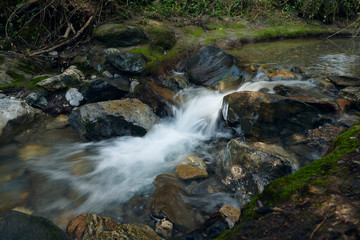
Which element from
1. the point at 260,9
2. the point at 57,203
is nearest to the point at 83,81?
the point at 57,203

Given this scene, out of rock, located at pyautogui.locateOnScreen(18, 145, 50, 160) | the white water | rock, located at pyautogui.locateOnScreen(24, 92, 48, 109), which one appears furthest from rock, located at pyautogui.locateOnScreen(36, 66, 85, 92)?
the white water

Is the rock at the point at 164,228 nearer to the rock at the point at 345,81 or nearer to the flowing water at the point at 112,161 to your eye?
the flowing water at the point at 112,161

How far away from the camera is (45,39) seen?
297 inches

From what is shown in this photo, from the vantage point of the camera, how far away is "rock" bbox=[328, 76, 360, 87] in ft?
19.6

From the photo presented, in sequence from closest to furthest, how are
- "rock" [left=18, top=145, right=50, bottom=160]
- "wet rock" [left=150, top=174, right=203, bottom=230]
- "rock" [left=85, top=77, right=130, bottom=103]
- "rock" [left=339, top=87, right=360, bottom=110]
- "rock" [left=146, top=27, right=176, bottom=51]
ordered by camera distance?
1. "wet rock" [left=150, top=174, right=203, bottom=230]
2. "rock" [left=18, top=145, right=50, bottom=160]
3. "rock" [left=339, top=87, right=360, bottom=110]
4. "rock" [left=85, top=77, right=130, bottom=103]
5. "rock" [left=146, top=27, right=176, bottom=51]

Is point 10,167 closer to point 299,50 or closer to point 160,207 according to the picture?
point 160,207

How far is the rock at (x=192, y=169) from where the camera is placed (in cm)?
416

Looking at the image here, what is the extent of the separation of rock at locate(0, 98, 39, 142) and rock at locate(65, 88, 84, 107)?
94cm

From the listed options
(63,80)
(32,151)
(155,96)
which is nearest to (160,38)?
(155,96)

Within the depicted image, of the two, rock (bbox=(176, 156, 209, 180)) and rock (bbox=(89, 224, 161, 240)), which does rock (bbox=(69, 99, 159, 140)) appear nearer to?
rock (bbox=(176, 156, 209, 180))

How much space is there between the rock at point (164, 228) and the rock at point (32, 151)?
10.7 ft

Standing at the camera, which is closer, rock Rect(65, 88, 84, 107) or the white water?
the white water

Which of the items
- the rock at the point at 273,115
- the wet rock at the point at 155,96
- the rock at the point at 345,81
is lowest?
the wet rock at the point at 155,96

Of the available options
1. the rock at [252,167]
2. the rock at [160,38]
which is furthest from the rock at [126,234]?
the rock at [160,38]
